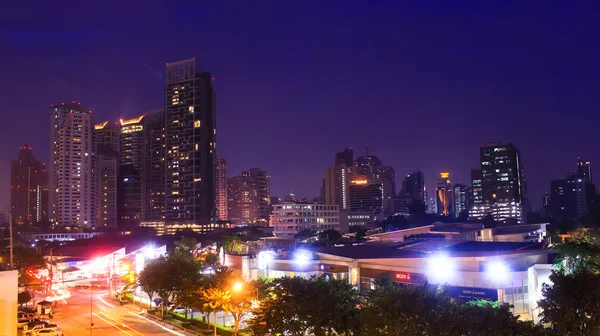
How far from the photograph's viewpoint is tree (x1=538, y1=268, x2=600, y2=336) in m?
26.4

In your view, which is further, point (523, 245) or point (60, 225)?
point (60, 225)

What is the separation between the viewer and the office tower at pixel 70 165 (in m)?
177

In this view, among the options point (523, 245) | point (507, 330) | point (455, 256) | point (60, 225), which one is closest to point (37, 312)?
point (455, 256)

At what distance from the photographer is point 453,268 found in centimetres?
4294

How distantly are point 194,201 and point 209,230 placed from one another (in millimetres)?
10324

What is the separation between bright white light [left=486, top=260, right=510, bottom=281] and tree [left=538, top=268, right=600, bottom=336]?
11.5 meters

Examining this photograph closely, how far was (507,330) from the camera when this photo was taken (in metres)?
21.6

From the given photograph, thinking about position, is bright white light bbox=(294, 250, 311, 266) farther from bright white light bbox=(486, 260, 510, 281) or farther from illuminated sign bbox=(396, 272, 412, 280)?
bright white light bbox=(486, 260, 510, 281)

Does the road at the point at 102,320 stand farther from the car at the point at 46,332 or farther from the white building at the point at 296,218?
the white building at the point at 296,218

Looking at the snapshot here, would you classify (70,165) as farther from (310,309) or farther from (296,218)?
(310,309)

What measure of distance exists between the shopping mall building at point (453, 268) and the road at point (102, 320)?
48.4 feet

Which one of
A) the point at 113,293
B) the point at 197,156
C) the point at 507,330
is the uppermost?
the point at 197,156

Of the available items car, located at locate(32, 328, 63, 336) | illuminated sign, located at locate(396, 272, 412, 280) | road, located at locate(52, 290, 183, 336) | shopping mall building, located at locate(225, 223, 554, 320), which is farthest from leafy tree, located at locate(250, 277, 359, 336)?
illuminated sign, located at locate(396, 272, 412, 280)

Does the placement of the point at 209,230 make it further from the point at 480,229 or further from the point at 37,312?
the point at 37,312
